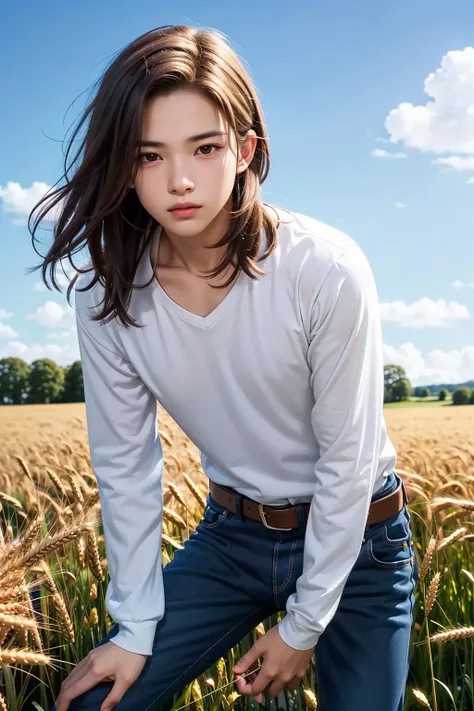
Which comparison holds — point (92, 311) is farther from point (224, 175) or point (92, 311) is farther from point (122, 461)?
point (224, 175)

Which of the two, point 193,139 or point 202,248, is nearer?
point 193,139

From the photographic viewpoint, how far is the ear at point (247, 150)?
1.63 meters

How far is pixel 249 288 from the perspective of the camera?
1.61 metres

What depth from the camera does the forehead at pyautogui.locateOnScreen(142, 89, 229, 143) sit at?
1464mm

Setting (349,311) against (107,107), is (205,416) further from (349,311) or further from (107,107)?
(107,107)

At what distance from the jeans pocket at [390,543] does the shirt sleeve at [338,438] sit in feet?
0.37

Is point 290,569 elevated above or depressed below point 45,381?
below

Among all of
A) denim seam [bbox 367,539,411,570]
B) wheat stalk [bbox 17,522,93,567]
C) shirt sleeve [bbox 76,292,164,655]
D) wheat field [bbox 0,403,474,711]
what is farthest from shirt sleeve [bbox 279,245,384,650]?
wheat stalk [bbox 17,522,93,567]

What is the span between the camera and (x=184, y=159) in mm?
1461

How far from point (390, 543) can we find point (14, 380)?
2182 cm

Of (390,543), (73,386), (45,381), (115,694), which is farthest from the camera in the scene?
(45,381)

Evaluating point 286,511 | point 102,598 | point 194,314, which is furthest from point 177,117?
point 102,598

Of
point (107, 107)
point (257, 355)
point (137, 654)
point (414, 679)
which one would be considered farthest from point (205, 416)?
point (414, 679)

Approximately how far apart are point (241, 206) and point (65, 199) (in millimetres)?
360
